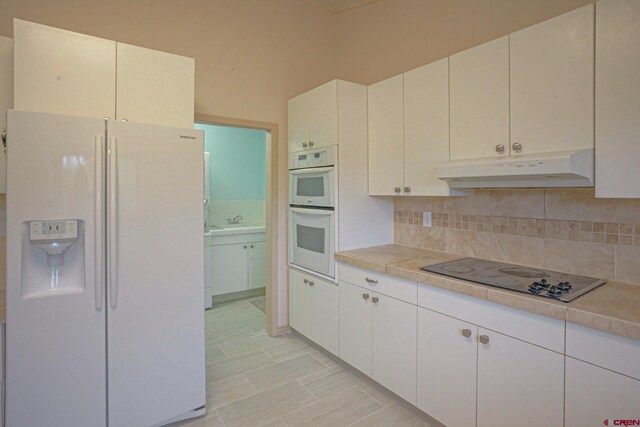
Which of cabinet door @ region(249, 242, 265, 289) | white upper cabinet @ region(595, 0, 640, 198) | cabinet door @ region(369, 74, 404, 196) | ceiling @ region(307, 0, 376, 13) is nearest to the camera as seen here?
white upper cabinet @ region(595, 0, 640, 198)

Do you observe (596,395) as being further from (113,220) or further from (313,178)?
(113,220)

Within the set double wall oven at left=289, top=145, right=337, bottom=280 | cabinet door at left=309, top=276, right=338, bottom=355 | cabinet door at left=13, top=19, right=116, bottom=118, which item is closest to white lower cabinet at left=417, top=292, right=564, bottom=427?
cabinet door at left=309, top=276, right=338, bottom=355

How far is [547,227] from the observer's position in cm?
208

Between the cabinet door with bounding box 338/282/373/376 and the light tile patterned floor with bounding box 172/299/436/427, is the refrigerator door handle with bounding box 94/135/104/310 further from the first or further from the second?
the cabinet door with bounding box 338/282/373/376

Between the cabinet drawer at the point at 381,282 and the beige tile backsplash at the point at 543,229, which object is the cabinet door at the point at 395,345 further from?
the beige tile backsplash at the point at 543,229

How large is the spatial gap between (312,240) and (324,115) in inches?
40.4

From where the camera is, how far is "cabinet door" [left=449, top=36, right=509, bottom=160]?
6.33 ft

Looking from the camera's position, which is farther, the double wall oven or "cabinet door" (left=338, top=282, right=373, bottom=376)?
the double wall oven

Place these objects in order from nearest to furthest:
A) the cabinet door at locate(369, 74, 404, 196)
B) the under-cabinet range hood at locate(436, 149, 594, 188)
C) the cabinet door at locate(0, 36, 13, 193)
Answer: the under-cabinet range hood at locate(436, 149, 594, 188), the cabinet door at locate(0, 36, 13, 193), the cabinet door at locate(369, 74, 404, 196)

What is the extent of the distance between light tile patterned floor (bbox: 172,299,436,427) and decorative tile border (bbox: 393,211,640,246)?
128cm

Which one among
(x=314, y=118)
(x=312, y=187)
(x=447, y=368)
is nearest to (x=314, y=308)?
(x=312, y=187)

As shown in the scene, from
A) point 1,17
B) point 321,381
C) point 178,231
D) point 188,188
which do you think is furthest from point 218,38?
point 321,381

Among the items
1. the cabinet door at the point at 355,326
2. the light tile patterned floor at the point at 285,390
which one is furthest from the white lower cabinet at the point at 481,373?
the cabinet door at the point at 355,326

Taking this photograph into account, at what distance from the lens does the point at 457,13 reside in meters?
2.60
